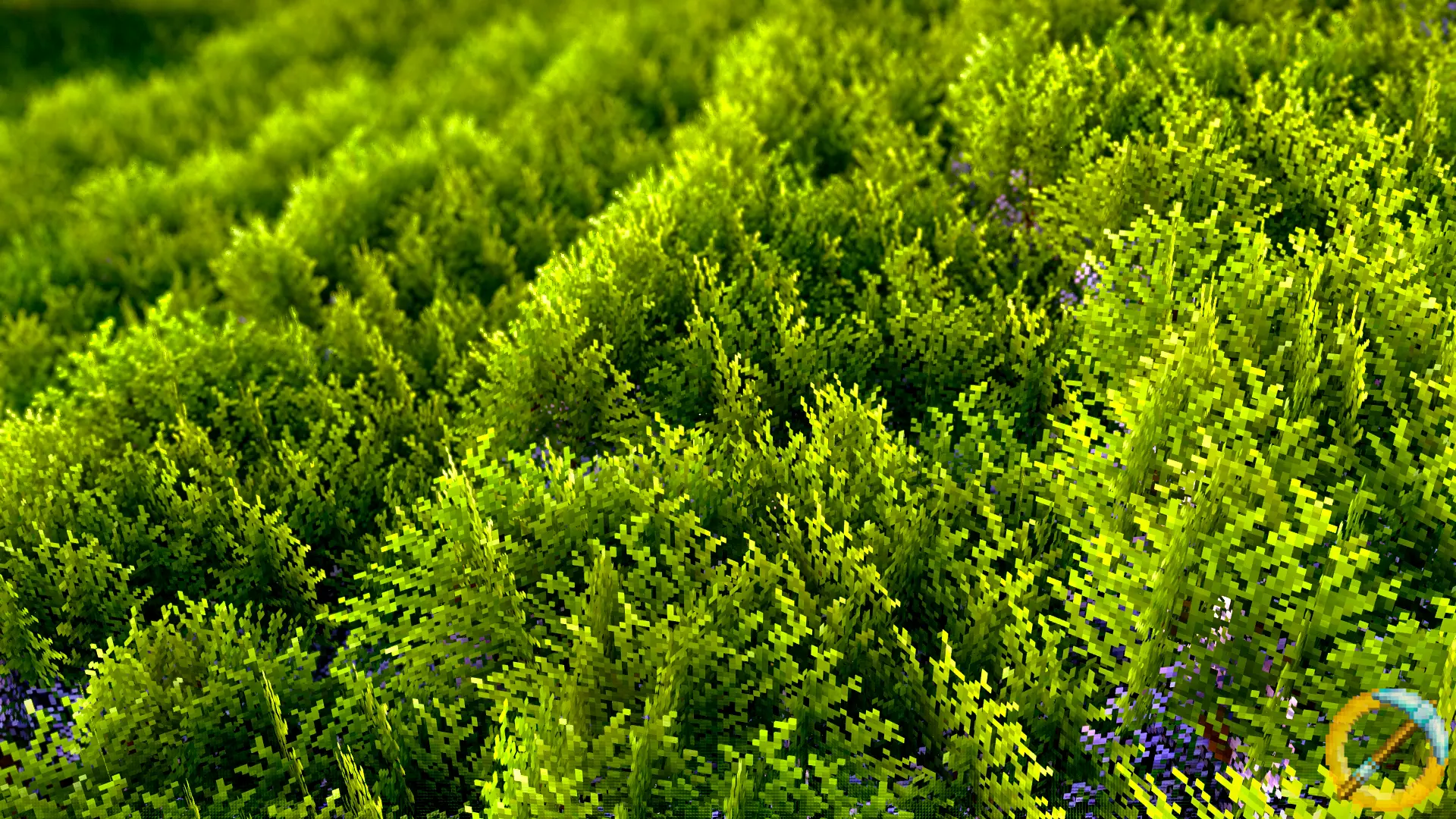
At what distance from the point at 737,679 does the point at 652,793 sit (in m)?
0.53

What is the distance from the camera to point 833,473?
11.6 feet

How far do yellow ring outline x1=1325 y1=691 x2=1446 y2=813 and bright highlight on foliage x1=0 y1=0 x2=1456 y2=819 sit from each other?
2 centimetres

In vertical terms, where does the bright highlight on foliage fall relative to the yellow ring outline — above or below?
above

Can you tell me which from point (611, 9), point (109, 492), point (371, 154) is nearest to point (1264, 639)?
point (109, 492)

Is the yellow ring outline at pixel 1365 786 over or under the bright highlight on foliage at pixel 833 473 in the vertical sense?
under

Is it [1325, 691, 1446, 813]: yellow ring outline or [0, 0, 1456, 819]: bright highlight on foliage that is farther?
[0, 0, 1456, 819]: bright highlight on foliage

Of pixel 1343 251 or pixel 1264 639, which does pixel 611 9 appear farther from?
pixel 1264 639

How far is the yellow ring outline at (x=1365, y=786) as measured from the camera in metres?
2.48

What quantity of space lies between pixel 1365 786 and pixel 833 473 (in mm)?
1931

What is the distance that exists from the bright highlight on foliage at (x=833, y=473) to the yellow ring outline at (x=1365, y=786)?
18mm

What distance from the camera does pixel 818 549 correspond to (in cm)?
342

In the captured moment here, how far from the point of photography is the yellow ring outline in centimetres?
248

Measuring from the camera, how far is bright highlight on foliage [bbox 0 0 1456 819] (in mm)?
2990

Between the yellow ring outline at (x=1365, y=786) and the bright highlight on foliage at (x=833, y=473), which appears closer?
the yellow ring outline at (x=1365, y=786)
